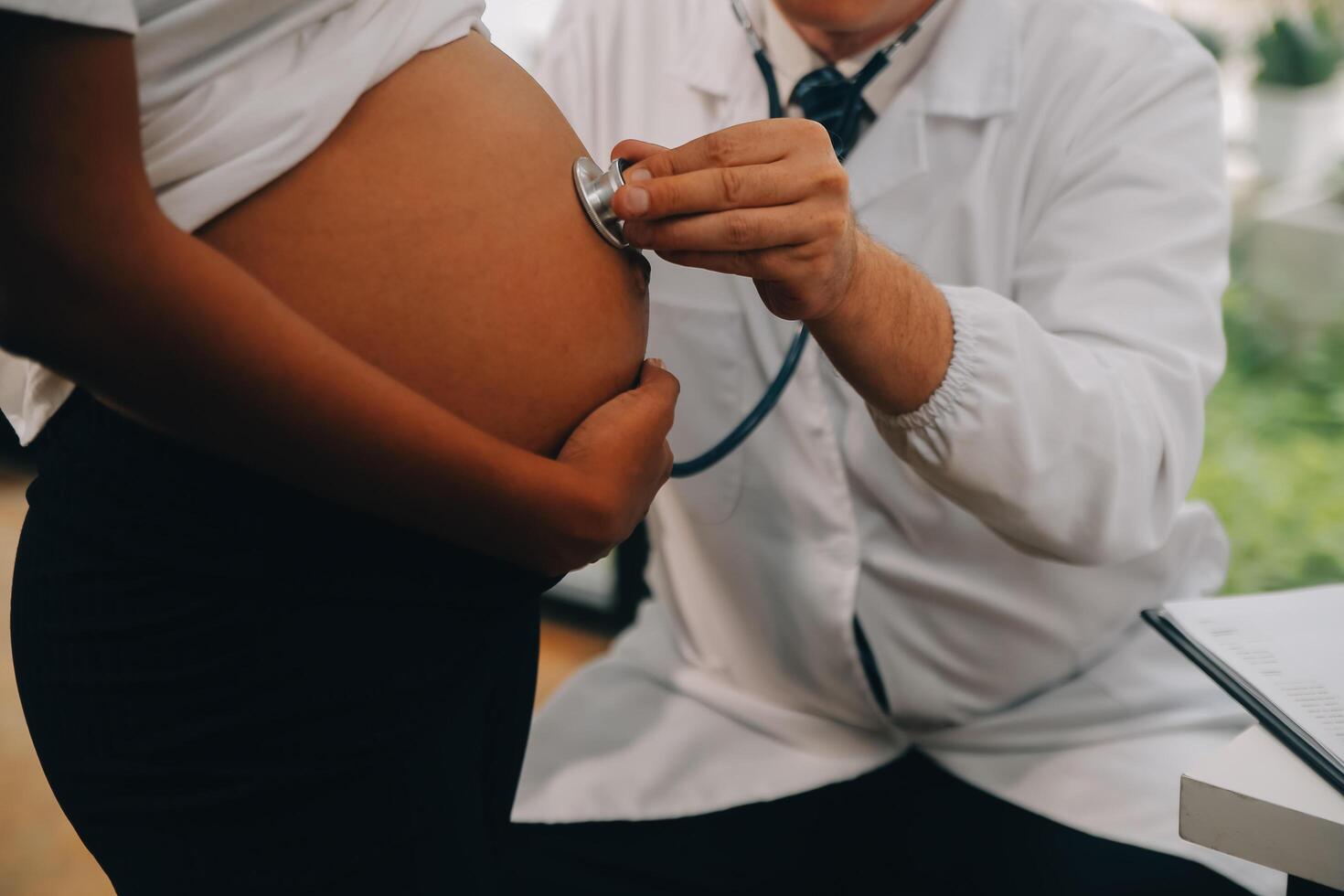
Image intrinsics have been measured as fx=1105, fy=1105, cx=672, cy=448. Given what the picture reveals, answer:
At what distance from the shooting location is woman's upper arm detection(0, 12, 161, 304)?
0.48 m

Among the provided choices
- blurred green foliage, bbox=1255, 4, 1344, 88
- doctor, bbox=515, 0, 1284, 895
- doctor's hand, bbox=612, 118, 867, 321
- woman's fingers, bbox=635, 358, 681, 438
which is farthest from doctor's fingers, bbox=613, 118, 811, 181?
blurred green foliage, bbox=1255, 4, 1344, 88

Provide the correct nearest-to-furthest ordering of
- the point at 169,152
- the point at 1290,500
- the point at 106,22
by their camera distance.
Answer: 1. the point at 106,22
2. the point at 169,152
3. the point at 1290,500

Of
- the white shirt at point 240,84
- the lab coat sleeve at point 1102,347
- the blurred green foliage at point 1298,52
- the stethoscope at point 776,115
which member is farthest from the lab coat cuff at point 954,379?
the blurred green foliage at point 1298,52

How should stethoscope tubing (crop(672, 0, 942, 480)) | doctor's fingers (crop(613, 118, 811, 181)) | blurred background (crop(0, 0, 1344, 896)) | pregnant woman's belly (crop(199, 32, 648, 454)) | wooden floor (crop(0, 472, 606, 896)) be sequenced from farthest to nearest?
blurred background (crop(0, 0, 1344, 896)) < wooden floor (crop(0, 472, 606, 896)) < stethoscope tubing (crop(672, 0, 942, 480)) < doctor's fingers (crop(613, 118, 811, 181)) < pregnant woman's belly (crop(199, 32, 648, 454))

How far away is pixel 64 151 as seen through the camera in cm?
50

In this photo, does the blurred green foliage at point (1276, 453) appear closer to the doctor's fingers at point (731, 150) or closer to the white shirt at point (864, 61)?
the white shirt at point (864, 61)

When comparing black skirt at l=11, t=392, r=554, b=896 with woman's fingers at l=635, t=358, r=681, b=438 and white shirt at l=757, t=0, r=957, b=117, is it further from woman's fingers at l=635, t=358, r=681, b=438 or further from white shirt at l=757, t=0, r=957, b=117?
white shirt at l=757, t=0, r=957, b=117

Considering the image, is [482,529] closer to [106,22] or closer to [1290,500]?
[106,22]

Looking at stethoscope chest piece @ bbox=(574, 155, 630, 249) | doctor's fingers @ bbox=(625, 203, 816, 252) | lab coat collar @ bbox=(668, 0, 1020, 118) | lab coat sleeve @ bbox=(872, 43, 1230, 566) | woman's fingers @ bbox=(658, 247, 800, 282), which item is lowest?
lab coat sleeve @ bbox=(872, 43, 1230, 566)

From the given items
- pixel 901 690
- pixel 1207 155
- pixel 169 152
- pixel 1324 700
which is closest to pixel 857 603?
pixel 901 690

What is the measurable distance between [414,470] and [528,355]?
0.12 meters

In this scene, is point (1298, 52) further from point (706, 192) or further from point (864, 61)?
point (706, 192)

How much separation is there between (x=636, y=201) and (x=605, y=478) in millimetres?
176

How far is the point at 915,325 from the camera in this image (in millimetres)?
888
